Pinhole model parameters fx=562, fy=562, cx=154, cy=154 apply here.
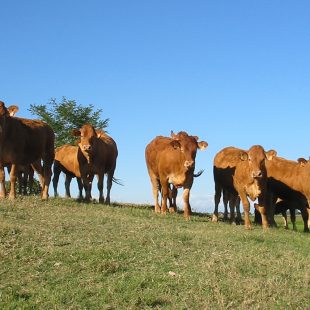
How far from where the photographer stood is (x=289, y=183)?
19.9m

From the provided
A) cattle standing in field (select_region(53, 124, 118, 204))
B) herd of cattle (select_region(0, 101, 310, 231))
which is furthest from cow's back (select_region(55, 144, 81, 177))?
herd of cattle (select_region(0, 101, 310, 231))

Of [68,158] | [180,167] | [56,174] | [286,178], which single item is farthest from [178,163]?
[56,174]

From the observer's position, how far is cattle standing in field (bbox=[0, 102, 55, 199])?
57.7 feet

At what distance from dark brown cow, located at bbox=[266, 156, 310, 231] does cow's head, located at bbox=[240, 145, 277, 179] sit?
269 centimetres

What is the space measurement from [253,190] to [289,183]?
3.10 m

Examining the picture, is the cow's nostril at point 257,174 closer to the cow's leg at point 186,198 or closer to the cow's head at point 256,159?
the cow's head at point 256,159

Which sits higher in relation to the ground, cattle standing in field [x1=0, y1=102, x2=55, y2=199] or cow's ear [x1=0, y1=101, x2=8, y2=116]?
cow's ear [x1=0, y1=101, x2=8, y2=116]

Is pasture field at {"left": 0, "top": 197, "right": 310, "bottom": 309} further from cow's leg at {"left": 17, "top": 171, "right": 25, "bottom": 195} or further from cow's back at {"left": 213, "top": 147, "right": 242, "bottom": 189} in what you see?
cow's leg at {"left": 17, "top": 171, "right": 25, "bottom": 195}

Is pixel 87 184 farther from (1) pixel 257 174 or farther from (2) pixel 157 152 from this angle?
(1) pixel 257 174

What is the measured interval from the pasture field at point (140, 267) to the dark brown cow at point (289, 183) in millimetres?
6198

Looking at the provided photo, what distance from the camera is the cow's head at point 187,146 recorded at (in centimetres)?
1836

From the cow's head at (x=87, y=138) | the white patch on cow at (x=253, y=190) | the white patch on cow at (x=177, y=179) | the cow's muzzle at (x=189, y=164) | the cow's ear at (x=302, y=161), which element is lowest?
the white patch on cow at (x=253, y=190)

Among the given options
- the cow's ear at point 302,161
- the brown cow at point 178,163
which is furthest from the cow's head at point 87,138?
the cow's ear at point 302,161

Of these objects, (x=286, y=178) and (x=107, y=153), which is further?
(x=107, y=153)
